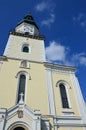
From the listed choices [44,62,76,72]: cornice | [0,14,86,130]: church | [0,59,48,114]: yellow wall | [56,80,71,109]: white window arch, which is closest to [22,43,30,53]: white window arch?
[0,14,86,130]: church

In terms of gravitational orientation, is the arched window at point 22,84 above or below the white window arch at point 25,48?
below

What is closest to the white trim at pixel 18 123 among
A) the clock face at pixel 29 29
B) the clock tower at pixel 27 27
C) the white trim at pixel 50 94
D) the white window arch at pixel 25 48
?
the white trim at pixel 50 94

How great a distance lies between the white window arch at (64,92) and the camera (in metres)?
15.0

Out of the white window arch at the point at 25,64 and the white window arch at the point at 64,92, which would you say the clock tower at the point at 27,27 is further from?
the white window arch at the point at 64,92

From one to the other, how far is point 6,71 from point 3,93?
2.93 metres

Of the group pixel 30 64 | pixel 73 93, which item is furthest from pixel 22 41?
pixel 73 93

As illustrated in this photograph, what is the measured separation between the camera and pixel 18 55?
1883 centimetres

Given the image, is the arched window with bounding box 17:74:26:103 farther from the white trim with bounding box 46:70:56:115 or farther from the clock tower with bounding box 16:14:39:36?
the clock tower with bounding box 16:14:39:36

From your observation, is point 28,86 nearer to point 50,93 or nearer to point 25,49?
point 50,93

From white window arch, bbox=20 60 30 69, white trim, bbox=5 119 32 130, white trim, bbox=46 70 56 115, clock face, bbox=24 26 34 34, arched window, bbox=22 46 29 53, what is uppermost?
clock face, bbox=24 26 34 34

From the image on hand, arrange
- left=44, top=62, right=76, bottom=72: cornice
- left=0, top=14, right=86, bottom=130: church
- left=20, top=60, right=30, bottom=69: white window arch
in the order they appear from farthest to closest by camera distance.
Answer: left=44, top=62, right=76, bottom=72: cornice → left=20, top=60, right=30, bottom=69: white window arch → left=0, top=14, right=86, bottom=130: church

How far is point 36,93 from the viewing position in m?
14.7

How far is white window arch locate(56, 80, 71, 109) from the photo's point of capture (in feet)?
49.2

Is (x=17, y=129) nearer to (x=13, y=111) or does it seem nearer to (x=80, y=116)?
(x=13, y=111)
